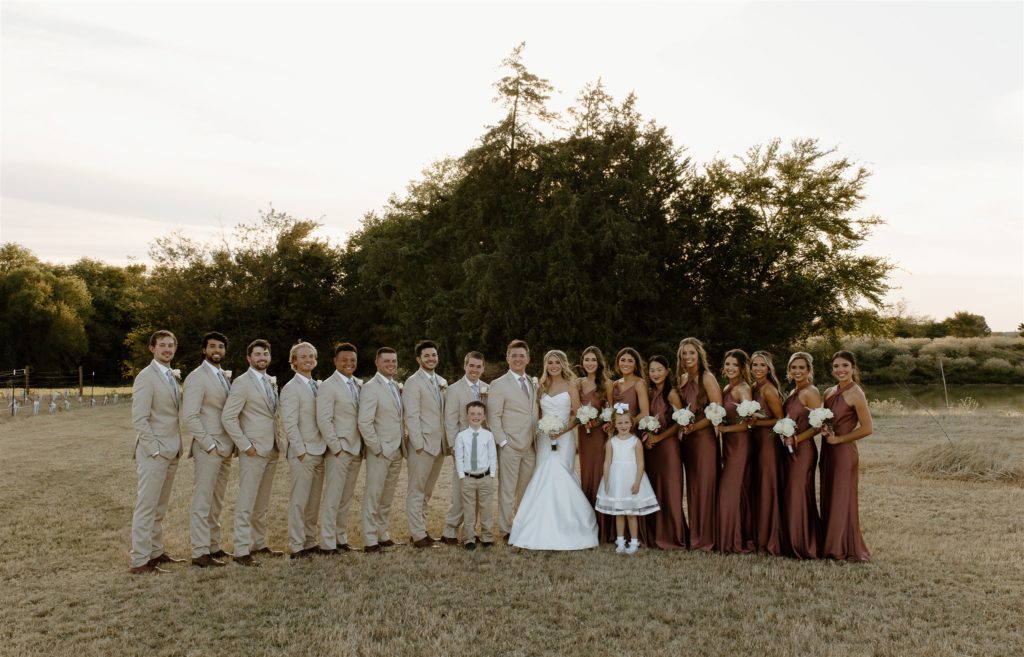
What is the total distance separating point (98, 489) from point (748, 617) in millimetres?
10616

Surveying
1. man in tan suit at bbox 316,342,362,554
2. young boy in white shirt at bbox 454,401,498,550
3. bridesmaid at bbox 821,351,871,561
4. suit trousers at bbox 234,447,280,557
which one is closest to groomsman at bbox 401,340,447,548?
young boy in white shirt at bbox 454,401,498,550

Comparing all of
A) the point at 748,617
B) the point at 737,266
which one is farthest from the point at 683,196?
the point at 748,617

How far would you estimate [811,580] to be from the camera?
6891 mm

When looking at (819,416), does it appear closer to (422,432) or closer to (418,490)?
(422,432)

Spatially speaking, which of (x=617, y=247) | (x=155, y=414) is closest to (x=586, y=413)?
(x=155, y=414)

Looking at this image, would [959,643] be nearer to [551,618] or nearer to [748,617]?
[748,617]

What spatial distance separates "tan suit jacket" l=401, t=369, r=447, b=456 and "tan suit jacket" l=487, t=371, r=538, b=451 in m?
0.59

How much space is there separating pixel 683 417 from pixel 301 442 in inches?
156

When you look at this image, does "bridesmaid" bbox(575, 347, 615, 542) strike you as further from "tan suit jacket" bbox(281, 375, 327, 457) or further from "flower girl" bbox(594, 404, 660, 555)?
"tan suit jacket" bbox(281, 375, 327, 457)

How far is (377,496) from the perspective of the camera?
8.10 metres

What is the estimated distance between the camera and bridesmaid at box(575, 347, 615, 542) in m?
8.70

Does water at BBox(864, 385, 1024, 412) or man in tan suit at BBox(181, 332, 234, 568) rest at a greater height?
man in tan suit at BBox(181, 332, 234, 568)

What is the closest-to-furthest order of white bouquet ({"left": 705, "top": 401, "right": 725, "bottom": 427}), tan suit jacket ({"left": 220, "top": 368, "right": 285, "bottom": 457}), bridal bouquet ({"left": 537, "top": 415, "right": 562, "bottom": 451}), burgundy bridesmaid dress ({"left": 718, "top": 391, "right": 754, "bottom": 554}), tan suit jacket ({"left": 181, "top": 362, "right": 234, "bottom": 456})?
tan suit jacket ({"left": 181, "top": 362, "right": 234, "bottom": 456})
tan suit jacket ({"left": 220, "top": 368, "right": 285, "bottom": 457})
white bouquet ({"left": 705, "top": 401, "right": 725, "bottom": 427})
burgundy bridesmaid dress ({"left": 718, "top": 391, "right": 754, "bottom": 554})
bridal bouquet ({"left": 537, "top": 415, "right": 562, "bottom": 451})

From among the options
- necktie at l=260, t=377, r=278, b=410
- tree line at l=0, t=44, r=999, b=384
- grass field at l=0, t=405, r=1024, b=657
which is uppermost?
tree line at l=0, t=44, r=999, b=384
